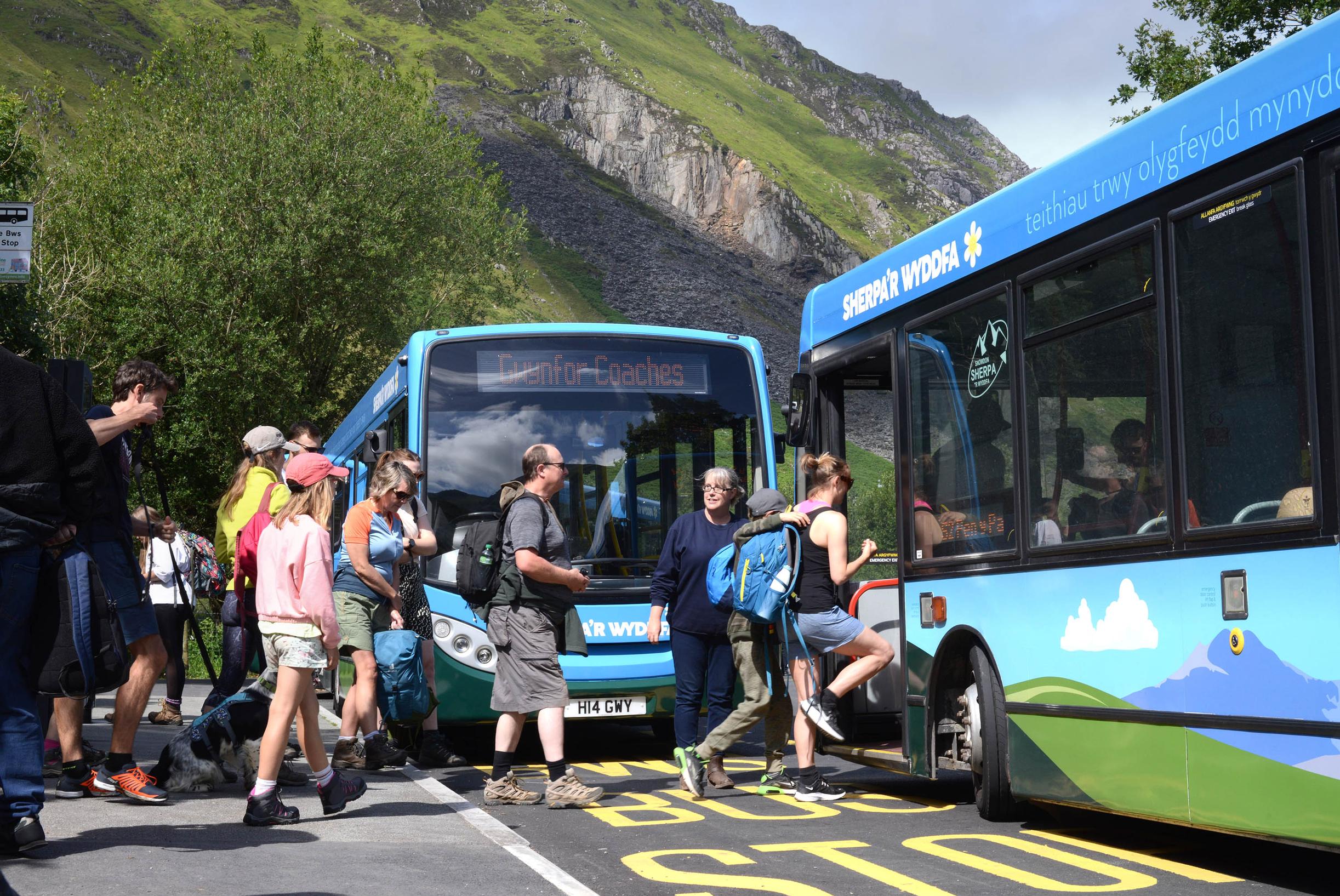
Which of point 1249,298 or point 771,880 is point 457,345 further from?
point 1249,298

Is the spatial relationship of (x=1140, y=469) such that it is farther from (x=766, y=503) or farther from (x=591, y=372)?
(x=591, y=372)

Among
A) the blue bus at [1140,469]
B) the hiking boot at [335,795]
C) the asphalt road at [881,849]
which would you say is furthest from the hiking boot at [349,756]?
the blue bus at [1140,469]

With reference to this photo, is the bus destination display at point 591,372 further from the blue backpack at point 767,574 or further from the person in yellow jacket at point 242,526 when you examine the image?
the blue backpack at point 767,574

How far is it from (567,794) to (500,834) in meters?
1.10

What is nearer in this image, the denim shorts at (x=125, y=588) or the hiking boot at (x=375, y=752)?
the denim shorts at (x=125, y=588)

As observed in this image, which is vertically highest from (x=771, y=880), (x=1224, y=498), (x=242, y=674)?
(x=1224, y=498)

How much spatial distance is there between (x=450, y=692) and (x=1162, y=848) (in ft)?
16.3

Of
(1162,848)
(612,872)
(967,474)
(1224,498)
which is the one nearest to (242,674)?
(612,872)

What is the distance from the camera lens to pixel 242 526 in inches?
331

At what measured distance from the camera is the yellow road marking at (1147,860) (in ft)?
18.7

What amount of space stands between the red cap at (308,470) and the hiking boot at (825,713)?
2.93m

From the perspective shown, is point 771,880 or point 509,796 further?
point 509,796

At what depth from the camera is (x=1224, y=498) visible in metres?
5.30

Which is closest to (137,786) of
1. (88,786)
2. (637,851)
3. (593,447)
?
(88,786)
